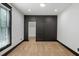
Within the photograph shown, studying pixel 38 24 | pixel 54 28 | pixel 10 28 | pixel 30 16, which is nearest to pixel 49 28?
pixel 54 28

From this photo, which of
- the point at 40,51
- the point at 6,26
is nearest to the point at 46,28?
the point at 40,51

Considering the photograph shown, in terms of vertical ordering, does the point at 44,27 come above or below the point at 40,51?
Answer: above

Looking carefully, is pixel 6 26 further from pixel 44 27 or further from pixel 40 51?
pixel 44 27

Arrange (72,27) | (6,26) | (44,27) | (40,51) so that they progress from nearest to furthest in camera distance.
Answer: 1. (6,26)
2. (72,27)
3. (40,51)
4. (44,27)

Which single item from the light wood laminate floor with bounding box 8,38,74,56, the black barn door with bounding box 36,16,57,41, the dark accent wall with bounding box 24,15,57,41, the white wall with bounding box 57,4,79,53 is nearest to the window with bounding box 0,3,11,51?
the light wood laminate floor with bounding box 8,38,74,56

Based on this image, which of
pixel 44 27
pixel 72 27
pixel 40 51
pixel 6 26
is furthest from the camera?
pixel 44 27

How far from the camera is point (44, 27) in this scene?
936 cm

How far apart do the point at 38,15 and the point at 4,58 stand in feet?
27.5

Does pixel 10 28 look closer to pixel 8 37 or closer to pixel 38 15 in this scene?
pixel 8 37

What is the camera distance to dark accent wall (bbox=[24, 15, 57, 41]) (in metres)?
9.29

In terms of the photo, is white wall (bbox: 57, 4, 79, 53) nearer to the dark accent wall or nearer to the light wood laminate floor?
the light wood laminate floor

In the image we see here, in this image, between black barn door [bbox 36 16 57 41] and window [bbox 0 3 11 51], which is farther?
black barn door [bbox 36 16 57 41]

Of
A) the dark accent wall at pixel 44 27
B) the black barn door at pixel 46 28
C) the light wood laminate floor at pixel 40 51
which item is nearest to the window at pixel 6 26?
the light wood laminate floor at pixel 40 51

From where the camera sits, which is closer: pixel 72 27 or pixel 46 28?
pixel 72 27
